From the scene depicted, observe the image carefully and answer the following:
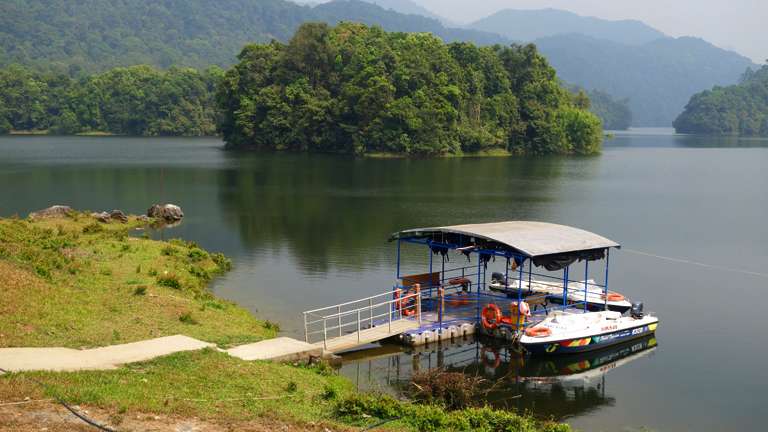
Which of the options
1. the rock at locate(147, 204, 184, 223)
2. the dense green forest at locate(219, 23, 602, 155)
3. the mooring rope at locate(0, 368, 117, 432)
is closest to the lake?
the rock at locate(147, 204, 184, 223)

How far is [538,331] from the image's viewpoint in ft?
83.3

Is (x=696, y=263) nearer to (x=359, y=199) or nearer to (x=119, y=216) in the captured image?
(x=359, y=199)

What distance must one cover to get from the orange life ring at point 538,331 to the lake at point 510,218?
37.0 inches

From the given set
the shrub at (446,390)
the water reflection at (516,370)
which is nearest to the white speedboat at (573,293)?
the water reflection at (516,370)

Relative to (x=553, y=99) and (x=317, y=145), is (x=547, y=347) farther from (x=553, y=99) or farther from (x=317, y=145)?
(x=553, y=99)

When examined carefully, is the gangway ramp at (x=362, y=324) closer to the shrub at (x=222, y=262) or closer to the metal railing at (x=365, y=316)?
the metal railing at (x=365, y=316)

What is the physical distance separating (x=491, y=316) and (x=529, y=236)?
126 inches

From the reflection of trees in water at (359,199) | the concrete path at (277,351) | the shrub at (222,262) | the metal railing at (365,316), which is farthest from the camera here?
the reflection of trees in water at (359,199)

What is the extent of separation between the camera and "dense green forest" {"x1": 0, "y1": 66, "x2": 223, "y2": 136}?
182750 mm

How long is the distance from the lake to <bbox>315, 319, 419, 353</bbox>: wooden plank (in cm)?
59

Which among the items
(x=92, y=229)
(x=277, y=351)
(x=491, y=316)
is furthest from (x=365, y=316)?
(x=92, y=229)

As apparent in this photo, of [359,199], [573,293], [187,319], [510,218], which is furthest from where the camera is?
[359,199]

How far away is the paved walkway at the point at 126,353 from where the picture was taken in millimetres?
17203

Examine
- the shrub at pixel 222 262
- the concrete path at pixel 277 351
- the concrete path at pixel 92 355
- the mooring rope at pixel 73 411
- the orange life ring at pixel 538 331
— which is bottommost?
the shrub at pixel 222 262
